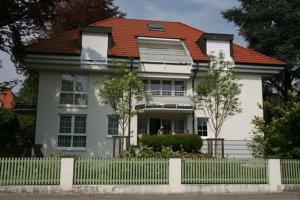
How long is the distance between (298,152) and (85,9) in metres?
20.4

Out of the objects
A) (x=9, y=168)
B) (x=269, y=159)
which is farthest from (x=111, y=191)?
(x=269, y=159)

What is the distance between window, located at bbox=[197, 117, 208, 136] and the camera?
25562 millimetres

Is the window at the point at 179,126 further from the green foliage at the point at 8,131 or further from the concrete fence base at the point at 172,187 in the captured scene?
the green foliage at the point at 8,131

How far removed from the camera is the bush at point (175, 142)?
21562 millimetres

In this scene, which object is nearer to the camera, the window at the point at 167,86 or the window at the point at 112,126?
the window at the point at 112,126

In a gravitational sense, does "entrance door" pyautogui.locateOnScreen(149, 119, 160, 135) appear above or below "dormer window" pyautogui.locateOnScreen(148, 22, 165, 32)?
below

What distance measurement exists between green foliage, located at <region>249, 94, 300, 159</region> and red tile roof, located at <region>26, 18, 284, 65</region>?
8652mm

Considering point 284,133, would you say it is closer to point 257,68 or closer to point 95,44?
point 257,68

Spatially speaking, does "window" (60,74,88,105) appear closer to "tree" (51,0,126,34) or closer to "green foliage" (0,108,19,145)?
"tree" (51,0,126,34)

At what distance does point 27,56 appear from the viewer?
23.1 metres

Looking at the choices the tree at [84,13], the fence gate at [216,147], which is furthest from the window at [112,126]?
the tree at [84,13]

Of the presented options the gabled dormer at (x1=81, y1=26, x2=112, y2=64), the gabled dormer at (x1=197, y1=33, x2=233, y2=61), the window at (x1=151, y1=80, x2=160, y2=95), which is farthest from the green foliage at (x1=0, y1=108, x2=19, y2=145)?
the gabled dormer at (x1=197, y1=33, x2=233, y2=61)

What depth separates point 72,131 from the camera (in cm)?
2394

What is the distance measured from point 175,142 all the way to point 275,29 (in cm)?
1636
